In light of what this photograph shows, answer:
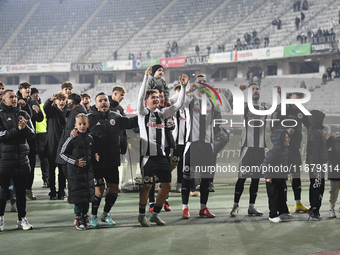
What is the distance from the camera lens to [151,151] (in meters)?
5.37

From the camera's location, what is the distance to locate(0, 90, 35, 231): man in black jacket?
5125mm

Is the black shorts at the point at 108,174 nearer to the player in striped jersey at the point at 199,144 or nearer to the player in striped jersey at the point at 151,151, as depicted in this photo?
the player in striped jersey at the point at 151,151

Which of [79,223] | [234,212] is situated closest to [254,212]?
[234,212]

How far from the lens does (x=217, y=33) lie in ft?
131

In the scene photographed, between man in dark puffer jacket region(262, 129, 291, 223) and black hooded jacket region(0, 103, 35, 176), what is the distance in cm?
301

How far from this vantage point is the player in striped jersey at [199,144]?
6004 millimetres

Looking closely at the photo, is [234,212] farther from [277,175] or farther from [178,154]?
[178,154]

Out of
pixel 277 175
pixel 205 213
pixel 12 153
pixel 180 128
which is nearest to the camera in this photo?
pixel 12 153

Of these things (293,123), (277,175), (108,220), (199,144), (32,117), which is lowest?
(108,220)

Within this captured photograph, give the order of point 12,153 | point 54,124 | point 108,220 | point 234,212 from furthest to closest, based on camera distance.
→ 1. point 54,124
2. point 234,212
3. point 108,220
4. point 12,153

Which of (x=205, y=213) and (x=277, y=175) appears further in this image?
(x=205, y=213)

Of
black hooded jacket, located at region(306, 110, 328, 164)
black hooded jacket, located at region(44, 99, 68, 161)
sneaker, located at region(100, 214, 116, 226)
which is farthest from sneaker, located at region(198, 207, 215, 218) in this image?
black hooded jacket, located at region(44, 99, 68, 161)

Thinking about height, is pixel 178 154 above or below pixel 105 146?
below

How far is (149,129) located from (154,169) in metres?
0.49
